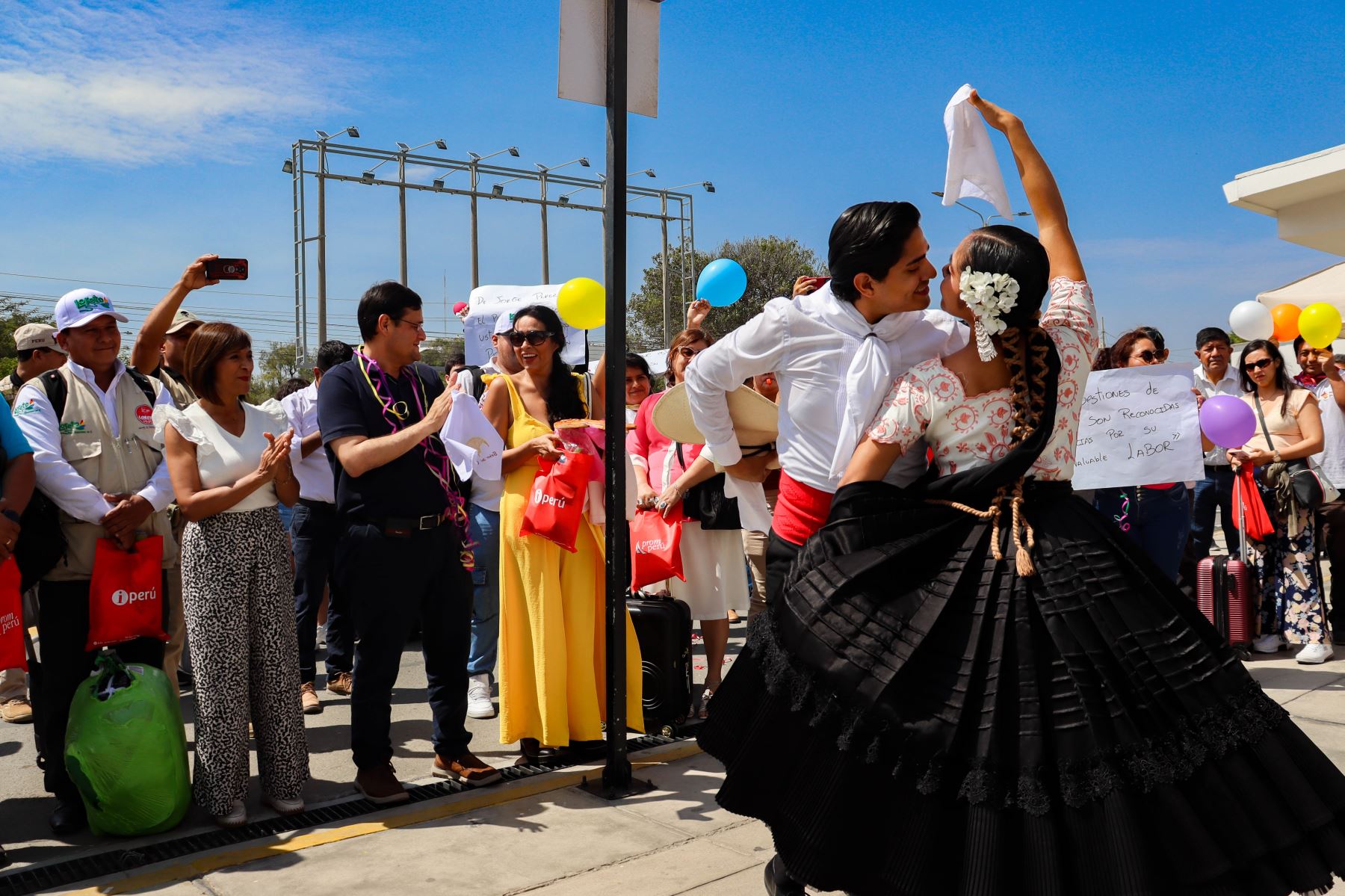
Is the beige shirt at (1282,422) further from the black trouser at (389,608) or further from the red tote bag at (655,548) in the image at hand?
the black trouser at (389,608)

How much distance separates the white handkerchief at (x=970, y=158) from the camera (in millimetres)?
3479

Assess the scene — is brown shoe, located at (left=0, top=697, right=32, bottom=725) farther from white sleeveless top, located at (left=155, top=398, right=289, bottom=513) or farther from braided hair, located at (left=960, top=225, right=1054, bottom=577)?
braided hair, located at (left=960, top=225, right=1054, bottom=577)

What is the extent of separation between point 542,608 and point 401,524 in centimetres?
81

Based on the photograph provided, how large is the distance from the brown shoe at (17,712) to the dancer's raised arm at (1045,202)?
5.74 metres

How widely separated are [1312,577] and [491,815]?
5.54 m

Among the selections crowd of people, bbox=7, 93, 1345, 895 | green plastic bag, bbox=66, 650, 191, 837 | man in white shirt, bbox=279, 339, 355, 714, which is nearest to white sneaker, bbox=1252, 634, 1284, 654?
crowd of people, bbox=7, 93, 1345, 895

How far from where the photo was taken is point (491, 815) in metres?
4.41

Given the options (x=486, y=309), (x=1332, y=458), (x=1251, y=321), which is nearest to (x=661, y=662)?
(x=486, y=309)

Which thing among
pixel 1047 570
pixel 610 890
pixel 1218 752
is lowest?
pixel 610 890

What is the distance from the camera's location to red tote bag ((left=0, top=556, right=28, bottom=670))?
12.9 feet

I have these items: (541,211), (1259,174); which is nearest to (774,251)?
(541,211)

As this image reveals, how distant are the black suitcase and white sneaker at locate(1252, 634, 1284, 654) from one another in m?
4.15

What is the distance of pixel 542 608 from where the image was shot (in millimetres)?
4965

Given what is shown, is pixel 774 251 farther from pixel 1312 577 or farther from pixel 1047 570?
pixel 1047 570
